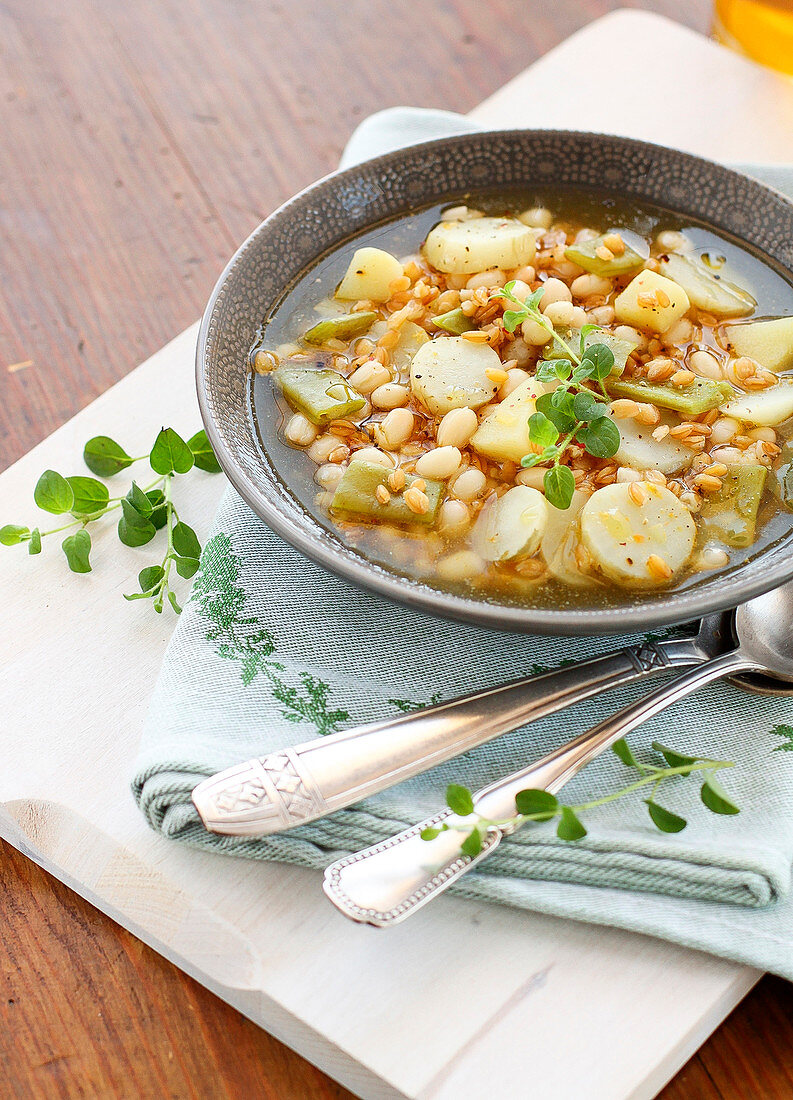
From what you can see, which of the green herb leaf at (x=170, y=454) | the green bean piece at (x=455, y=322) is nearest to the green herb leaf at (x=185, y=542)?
the green herb leaf at (x=170, y=454)

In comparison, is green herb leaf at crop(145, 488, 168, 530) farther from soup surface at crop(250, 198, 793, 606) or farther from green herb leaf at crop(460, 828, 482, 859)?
green herb leaf at crop(460, 828, 482, 859)

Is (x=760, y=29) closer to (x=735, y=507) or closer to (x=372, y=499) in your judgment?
(x=735, y=507)

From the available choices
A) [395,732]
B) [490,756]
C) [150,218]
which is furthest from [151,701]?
[150,218]

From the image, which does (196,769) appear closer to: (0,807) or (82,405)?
(0,807)

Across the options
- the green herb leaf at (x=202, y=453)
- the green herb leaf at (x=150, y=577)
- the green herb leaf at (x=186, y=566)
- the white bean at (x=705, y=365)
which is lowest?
the green herb leaf at (x=150, y=577)

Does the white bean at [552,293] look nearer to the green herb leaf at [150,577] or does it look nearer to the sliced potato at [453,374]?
the sliced potato at [453,374]
